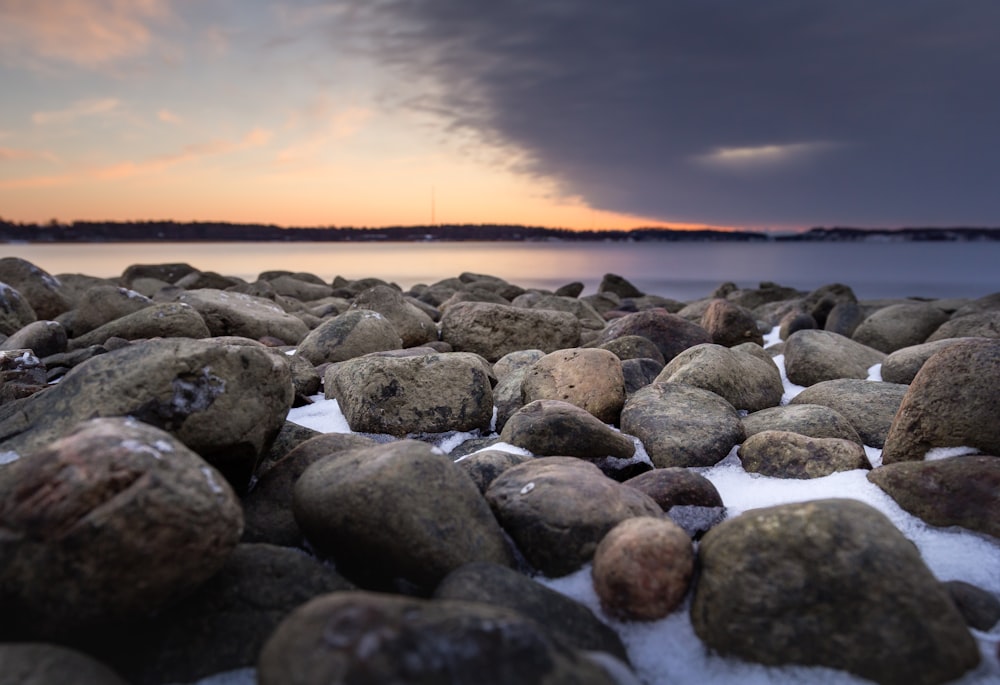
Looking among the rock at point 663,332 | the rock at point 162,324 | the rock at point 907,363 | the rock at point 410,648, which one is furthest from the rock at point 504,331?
the rock at point 410,648

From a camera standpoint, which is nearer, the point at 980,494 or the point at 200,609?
the point at 200,609

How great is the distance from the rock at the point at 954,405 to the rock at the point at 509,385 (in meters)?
2.27

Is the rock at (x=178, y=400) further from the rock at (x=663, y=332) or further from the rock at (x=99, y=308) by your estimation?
the rock at (x=99, y=308)

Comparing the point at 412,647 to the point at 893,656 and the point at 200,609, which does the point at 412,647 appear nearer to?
the point at 200,609

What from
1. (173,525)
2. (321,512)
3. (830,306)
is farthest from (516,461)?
(830,306)

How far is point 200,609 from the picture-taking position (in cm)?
217

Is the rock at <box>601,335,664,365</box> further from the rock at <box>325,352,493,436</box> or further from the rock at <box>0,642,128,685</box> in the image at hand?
the rock at <box>0,642,128,685</box>

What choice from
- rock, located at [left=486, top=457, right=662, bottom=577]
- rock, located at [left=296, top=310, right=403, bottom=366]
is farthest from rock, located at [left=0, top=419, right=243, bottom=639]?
rock, located at [left=296, top=310, right=403, bottom=366]

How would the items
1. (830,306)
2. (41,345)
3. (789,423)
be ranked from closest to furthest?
(789,423) → (41,345) → (830,306)

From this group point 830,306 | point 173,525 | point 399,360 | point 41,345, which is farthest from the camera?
point 830,306

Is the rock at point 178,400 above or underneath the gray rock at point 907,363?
above

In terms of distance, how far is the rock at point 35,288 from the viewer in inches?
320

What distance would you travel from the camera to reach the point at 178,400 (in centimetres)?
277

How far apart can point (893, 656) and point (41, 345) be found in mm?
6482
